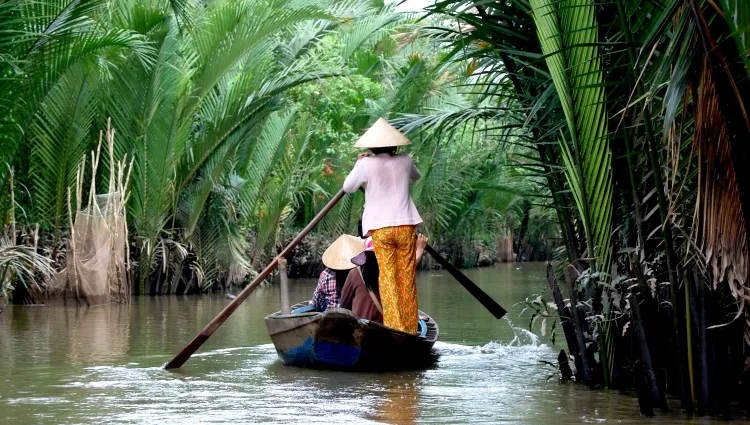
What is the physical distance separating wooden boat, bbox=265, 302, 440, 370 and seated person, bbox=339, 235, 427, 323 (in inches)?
19.7

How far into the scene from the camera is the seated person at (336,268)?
965 centimetres

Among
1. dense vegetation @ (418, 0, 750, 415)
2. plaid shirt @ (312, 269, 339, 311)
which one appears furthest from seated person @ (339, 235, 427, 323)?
dense vegetation @ (418, 0, 750, 415)

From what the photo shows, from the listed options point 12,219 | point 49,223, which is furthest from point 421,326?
point 49,223

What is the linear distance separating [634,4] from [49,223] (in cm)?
1177

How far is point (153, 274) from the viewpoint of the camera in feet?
59.2

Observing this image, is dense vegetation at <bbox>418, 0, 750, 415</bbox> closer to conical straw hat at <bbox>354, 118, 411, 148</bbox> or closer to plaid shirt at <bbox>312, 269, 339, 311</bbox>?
conical straw hat at <bbox>354, 118, 411, 148</bbox>

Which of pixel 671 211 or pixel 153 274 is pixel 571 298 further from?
pixel 153 274

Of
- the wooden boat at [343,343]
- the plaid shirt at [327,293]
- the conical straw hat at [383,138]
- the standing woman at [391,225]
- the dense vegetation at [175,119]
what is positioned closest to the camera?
the wooden boat at [343,343]

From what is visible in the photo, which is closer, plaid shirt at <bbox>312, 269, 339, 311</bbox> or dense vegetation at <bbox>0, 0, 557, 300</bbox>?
plaid shirt at <bbox>312, 269, 339, 311</bbox>

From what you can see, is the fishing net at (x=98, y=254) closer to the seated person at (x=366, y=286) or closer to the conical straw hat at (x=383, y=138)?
the seated person at (x=366, y=286)

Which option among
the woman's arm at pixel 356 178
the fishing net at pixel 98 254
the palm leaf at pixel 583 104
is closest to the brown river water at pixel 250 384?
the palm leaf at pixel 583 104

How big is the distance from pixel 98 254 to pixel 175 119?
107 inches

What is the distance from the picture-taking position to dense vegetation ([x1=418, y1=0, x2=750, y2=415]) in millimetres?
5102

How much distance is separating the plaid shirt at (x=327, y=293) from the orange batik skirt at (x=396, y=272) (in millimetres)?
932
